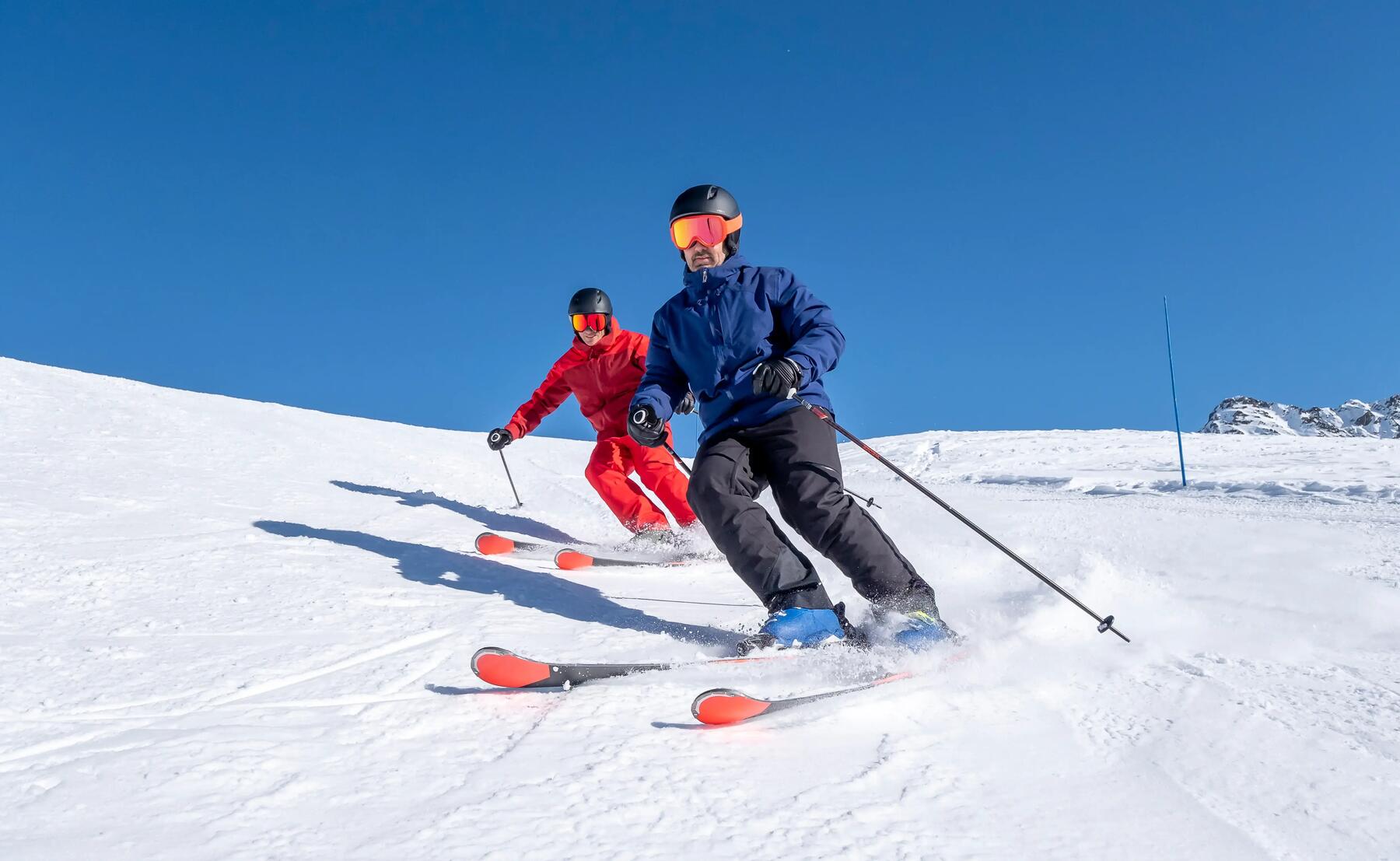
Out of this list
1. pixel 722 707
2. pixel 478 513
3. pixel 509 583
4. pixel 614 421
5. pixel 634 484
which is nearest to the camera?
pixel 722 707

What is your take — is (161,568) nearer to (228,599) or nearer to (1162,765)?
(228,599)

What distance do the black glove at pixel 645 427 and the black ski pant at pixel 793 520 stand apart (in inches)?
10.2

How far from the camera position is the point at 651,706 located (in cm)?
233

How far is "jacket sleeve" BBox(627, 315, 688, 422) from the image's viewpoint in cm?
385

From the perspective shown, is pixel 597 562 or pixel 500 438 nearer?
pixel 597 562

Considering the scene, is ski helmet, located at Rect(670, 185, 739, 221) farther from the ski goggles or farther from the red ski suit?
the ski goggles

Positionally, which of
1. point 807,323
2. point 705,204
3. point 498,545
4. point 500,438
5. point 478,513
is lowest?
point 498,545

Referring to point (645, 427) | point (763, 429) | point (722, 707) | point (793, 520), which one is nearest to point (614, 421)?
point (645, 427)

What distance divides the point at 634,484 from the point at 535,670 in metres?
3.99

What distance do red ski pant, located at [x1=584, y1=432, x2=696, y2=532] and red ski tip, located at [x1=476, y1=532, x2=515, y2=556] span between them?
1.01 m

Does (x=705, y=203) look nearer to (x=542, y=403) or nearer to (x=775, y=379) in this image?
(x=775, y=379)

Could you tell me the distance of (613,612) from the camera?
12.6 feet

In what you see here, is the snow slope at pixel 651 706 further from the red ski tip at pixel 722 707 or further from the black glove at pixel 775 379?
the black glove at pixel 775 379

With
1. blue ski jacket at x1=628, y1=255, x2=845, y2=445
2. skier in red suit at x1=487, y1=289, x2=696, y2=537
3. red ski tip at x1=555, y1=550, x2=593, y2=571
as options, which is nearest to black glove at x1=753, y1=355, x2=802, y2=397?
blue ski jacket at x1=628, y1=255, x2=845, y2=445
